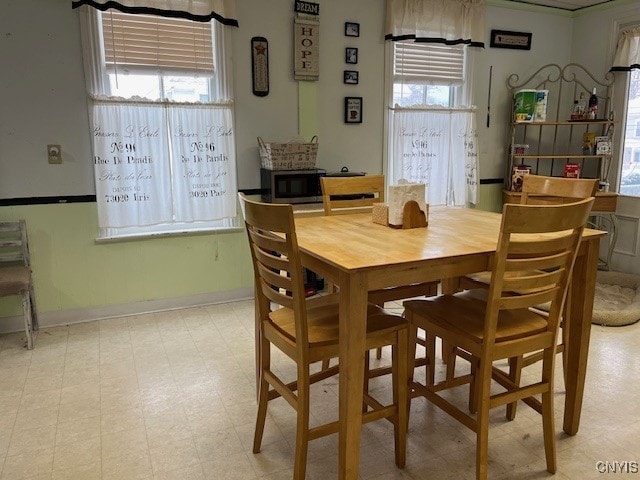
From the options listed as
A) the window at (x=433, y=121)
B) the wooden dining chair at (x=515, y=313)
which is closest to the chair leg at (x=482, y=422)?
the wooden dining chair at (x=515, y=313)

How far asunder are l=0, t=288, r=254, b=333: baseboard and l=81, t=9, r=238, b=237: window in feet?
1.75

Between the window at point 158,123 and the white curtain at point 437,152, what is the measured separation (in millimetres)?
1442

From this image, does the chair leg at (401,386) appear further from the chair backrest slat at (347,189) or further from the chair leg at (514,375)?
the chair backrest slat at (347,189)

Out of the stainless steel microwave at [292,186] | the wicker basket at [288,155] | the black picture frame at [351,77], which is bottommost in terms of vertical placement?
the stainless steel microwave at [292,186]

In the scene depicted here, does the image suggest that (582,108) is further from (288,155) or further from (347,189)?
(347,189)

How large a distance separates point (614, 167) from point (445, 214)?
2.88m

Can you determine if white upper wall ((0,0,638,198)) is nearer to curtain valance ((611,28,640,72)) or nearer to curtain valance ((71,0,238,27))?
curtain valance ((71,0,238,27))

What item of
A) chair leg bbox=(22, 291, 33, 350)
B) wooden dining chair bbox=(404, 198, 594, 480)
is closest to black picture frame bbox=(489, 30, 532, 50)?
wooden dining chair bbox=(404, 198, 594, 480)

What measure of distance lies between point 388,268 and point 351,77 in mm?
2776

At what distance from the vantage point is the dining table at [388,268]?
159cm

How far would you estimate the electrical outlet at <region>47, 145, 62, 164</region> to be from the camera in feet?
10.6

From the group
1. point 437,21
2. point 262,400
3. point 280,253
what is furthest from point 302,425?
point 437,21

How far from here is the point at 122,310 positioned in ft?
11.8

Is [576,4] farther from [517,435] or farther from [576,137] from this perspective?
[517,435]
